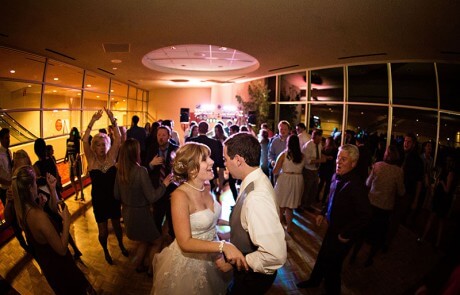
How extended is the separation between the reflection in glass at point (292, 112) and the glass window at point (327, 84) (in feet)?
2.05

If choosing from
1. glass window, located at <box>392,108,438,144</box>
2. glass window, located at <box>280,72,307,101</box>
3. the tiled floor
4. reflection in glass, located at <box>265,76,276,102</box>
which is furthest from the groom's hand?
reflection in glass, located at <box>265,76,276,102</box>

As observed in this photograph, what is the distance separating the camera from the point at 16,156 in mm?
2555

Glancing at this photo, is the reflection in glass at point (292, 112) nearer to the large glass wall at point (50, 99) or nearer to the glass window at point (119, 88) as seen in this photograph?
the glass window at point (119, 88)

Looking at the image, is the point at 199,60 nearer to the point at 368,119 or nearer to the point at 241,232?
the point at 368,119

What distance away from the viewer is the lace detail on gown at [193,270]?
5.57 feet

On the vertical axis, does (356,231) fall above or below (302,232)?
above

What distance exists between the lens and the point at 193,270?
5.71ft

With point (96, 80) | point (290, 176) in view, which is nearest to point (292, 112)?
point (290, 176)

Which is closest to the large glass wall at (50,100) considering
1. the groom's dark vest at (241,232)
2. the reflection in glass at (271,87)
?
the reflection in glass at (271,87)

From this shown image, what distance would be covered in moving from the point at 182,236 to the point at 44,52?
20.2ft

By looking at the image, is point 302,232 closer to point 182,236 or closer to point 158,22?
point 182,236

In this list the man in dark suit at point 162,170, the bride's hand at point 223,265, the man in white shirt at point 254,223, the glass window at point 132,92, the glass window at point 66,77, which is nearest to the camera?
the man in white shirt at point 254,223

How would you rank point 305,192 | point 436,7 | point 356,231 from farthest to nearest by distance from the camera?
point 305,192
point 436,7
point 356,231

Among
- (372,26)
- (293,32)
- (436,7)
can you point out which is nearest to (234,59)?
(293,32)
